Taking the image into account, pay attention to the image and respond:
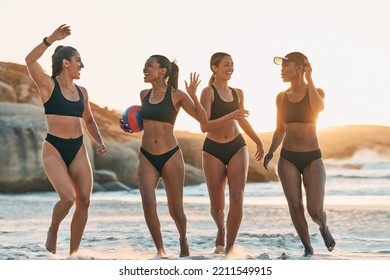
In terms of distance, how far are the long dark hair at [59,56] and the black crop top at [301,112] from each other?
2339mm

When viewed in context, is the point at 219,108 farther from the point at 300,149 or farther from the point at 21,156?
the point at 21,156

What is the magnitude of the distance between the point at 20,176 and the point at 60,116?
12.1 meters

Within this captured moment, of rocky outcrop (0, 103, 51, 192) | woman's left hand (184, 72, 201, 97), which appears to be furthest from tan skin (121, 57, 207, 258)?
rocky outcrop (0, 103, 51, 192)

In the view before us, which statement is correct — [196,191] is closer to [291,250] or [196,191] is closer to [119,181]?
[119,181]

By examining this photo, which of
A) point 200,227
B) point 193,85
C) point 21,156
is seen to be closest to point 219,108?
point 193,85

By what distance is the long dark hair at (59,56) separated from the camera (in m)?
7.30

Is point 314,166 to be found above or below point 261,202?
above

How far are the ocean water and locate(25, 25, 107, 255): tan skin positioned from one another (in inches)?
19.5

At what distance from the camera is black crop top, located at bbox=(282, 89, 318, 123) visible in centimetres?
756

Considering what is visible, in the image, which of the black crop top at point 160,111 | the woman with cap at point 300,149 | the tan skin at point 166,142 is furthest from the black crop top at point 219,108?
the woman with cap at point 300,149

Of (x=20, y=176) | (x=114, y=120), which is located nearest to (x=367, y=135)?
(x=114, y=120)

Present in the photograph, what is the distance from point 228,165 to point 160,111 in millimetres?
938

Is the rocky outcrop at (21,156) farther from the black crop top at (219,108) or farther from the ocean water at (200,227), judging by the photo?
the black crop top at (219,108)
